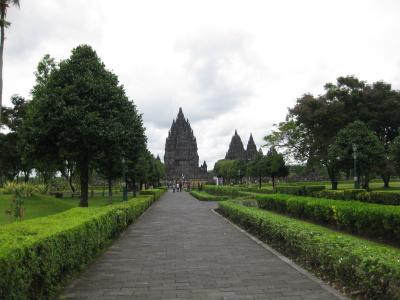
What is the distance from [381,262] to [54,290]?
195 inches

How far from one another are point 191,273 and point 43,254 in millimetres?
3153

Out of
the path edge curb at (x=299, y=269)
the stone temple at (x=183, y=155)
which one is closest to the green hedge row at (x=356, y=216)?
the path edge curb at (x=299, y=269)

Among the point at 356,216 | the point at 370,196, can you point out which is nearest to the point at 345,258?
Answer: the point at 356,216

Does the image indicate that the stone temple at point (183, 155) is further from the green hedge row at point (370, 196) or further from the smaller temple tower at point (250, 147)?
the green hedge row at point (370, 196)

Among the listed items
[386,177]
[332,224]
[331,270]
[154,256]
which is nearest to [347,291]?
[331,270]

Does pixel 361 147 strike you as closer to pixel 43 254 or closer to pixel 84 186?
pixel 84 186

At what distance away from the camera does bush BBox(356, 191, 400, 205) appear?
1928 centimetres

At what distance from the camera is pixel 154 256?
36.4 ft

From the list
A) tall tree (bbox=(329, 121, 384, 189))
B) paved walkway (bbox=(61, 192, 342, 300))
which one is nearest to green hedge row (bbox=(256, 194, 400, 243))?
paved walkway (bbox=(61, 192, 342, 300))

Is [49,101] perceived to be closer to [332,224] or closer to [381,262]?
[332,224]

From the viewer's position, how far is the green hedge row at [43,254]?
17.5ft

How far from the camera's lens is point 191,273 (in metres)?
8.87

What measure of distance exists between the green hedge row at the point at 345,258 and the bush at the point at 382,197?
9040 millimetres

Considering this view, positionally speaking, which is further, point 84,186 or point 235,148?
point 235,148
